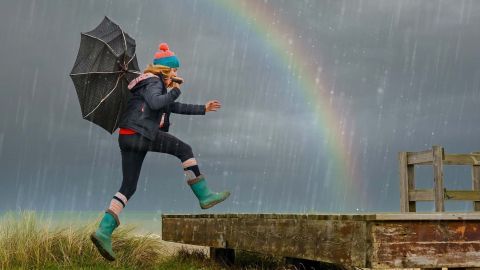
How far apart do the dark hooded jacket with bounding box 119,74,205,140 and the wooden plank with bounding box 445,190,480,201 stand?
6011mm

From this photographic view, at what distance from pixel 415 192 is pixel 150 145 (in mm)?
6329

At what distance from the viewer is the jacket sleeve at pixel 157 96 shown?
5.58 meters

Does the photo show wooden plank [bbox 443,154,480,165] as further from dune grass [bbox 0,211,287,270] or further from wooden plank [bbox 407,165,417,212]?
dune grass [bbox 0,211,287,270]

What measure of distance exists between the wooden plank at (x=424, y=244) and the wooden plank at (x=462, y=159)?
19.6ft

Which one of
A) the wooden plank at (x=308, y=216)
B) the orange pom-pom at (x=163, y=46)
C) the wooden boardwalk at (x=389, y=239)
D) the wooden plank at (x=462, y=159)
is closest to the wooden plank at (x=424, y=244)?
the wooden boardwalk at (x=389, y=239)

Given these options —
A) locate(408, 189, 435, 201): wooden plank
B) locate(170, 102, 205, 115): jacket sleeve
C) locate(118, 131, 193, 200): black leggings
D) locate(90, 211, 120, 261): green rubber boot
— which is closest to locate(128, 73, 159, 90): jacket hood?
locate(170, 102, 205, 115): jacket sleeve

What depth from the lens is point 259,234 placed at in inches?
236

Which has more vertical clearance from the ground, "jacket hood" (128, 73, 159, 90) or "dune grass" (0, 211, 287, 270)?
"jacket hood" (128, 73, 159, 90)

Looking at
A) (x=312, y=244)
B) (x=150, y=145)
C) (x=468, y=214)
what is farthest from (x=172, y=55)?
(x=468, y=214)

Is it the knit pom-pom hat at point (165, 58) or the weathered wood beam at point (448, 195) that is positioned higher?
the knit pom-pom hat at point (165, 58)

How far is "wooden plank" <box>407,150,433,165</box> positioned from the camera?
1039 cm

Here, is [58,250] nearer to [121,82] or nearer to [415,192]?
[121,82]

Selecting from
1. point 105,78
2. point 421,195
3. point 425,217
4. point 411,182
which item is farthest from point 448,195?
point 105,78

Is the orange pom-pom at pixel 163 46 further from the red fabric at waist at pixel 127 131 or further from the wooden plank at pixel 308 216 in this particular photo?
the wooden plank at pixel 308 216
